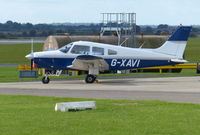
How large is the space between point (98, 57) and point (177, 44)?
4.95 metres

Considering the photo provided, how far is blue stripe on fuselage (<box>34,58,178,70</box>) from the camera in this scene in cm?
3303

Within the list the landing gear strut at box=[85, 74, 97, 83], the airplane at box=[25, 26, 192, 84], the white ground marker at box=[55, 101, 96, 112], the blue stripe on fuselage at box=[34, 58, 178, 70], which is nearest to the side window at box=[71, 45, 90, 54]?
the airplane at box=[25, 26, 192, 84]

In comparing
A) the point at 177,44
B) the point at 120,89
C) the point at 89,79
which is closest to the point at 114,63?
the point at 89,79

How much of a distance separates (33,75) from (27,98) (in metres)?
12.6

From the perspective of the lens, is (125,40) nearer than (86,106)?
No

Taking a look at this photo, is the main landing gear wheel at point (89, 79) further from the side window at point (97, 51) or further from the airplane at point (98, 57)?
the side window at point (97, 51)

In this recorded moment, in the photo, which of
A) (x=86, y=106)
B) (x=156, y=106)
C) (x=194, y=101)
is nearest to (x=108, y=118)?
(x=86, y=106)

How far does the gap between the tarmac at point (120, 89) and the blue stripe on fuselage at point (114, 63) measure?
0.89 m

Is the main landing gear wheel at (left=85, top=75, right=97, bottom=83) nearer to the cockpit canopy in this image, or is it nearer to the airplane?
the airplane

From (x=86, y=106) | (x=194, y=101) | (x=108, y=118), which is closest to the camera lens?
(x=108, y=118)

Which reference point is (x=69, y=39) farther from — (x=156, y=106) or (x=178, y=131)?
(x=178, y=131)

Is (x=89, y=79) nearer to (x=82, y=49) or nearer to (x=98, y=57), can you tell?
(x=98, y=57)

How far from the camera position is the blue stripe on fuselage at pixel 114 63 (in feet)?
108

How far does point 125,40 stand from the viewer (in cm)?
4562
